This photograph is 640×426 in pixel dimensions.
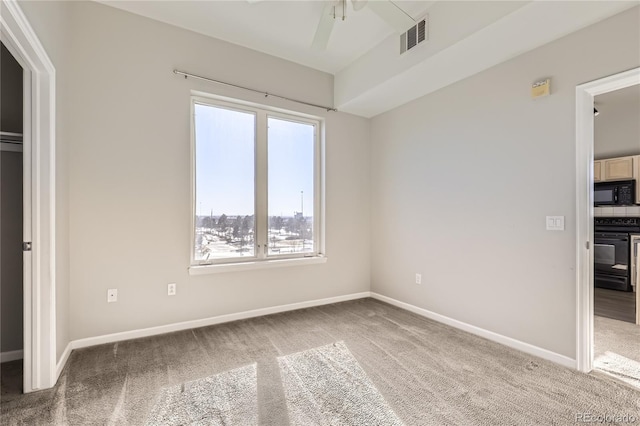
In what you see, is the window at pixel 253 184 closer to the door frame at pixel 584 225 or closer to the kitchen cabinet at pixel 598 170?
the door frame at pixel 584 225

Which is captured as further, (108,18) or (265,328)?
(265,328)

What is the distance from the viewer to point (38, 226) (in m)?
1.94

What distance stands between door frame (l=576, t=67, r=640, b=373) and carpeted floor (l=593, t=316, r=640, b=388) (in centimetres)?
20

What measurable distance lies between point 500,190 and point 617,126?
13.4 feet

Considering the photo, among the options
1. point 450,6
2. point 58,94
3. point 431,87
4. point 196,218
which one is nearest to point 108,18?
point 58,94

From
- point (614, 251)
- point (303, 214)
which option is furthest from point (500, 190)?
point (614, 251)

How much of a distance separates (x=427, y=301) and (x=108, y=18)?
14.3 feet

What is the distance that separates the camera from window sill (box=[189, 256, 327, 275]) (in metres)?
3.11

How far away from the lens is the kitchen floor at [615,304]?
3.44 metres

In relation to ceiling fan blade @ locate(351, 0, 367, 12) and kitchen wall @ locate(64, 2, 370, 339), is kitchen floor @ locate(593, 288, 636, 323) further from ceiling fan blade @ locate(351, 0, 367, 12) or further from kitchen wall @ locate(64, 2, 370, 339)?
ceiling fan blade @ locate(351, 0, 367, 12)

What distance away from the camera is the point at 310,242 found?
4.04 metres

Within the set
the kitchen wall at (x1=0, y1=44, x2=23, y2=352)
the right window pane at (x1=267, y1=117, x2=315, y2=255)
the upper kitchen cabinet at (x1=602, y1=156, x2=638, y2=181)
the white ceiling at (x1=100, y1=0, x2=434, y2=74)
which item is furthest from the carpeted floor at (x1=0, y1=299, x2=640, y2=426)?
the upper kitchen cabinet at (x1=602, y1=156, x2=638, y2=181)

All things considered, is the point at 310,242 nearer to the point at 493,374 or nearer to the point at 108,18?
the point at 493,374

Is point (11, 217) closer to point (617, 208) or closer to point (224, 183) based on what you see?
point (224, 183)
